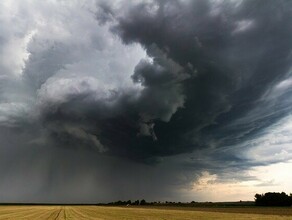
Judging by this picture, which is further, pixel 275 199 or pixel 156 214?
pixel 275 199

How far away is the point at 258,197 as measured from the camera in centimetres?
15312

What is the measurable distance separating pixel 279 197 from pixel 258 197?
1198 cm

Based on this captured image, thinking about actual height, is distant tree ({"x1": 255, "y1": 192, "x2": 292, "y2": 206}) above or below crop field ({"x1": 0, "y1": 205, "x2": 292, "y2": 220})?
above

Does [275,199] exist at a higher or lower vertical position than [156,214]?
higher

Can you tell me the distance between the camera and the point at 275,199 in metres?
143

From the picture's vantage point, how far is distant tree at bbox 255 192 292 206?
142 m

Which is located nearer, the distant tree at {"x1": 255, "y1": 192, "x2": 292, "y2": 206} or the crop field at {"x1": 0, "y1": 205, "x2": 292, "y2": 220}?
the crop field at {"x1": 0, "y1": 205, "x2": 292, "y2": 220}

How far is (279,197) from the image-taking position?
468 ft

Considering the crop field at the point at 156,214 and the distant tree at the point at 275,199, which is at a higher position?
the distant tree at the point at 275,199

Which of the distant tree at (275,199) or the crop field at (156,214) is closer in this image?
the crop field at (156,214)

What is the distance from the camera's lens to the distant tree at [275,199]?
141625 millimetres

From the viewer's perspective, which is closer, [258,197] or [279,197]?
[279,197]
